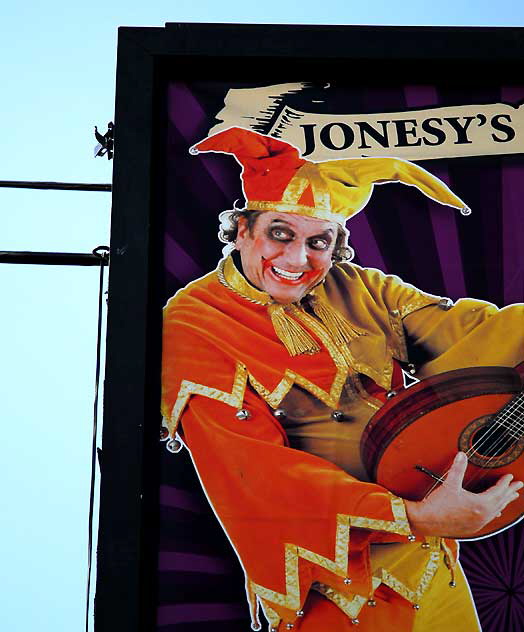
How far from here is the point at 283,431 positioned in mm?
6055

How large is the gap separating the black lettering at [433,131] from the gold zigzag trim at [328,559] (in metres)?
2.14

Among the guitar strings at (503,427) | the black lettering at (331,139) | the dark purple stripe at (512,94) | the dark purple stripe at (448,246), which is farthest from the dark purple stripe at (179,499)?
the dark purple stripe at (512,94)

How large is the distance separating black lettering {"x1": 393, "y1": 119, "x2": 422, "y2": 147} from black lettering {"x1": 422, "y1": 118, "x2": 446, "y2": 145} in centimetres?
5

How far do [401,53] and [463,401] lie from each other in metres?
2.09

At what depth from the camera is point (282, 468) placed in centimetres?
598

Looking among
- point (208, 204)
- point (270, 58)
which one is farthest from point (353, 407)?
point (270, 58)

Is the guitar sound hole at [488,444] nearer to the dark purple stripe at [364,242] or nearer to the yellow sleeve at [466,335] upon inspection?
the yellow sleeve at [466,335]

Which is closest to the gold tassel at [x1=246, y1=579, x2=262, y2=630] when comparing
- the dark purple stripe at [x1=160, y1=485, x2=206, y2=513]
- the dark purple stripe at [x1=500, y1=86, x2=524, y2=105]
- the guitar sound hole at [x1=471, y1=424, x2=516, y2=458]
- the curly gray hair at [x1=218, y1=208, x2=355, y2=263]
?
the dark purple stripe at [x1=160, y1=485, x2=206, y2=513]

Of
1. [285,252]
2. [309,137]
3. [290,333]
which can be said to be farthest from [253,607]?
[309,137]

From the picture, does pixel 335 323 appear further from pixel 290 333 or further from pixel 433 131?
pixel 433 131

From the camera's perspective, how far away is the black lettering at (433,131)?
6699 millimetres

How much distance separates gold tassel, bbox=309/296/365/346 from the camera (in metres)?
6.27

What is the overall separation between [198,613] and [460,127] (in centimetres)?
310

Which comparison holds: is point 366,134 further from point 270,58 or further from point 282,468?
point 282,468
